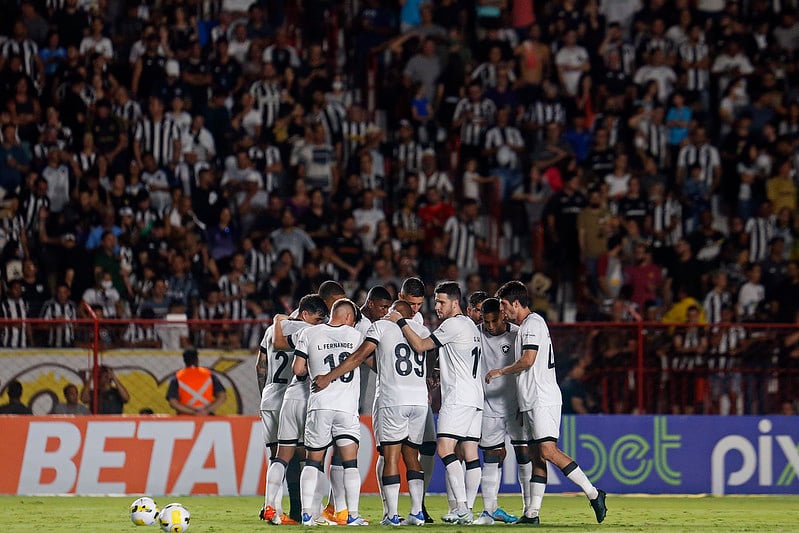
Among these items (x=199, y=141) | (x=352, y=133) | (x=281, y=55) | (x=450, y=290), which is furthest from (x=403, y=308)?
(x=281, y=55)

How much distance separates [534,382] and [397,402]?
1.29 meters

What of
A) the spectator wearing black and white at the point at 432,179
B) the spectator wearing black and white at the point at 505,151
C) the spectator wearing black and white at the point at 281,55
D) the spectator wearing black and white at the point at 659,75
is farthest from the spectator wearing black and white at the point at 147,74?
the spectator wearing black and white at the point at 659,75

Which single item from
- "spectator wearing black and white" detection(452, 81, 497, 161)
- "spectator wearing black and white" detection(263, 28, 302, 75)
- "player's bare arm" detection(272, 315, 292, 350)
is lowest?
"player's bare arm" detection(272, 315, 292, 350)

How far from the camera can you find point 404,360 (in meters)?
13.2

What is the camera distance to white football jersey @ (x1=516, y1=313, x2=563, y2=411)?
1335 centimetres

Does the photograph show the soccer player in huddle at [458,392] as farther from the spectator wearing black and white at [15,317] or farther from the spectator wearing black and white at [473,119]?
the spectator wearing black and white at [473,119]

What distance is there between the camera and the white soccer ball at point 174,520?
471 inches

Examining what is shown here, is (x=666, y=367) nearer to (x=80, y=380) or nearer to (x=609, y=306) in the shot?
(x=609, y=306)

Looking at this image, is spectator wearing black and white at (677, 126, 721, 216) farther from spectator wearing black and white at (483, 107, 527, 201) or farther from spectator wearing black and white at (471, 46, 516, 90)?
spectator wearing black and white at (471, 46, 516, 90)

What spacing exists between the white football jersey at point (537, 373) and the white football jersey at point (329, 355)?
154 centimetres

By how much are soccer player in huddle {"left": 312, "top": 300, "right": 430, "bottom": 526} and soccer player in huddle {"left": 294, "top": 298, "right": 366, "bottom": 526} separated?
0.26 meters

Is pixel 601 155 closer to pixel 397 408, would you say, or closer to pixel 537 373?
pixel 537 373

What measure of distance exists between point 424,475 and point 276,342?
1.90 m

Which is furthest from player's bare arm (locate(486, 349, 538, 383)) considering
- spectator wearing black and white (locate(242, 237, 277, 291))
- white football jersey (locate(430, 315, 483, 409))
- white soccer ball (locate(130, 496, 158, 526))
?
spectator wearing black and white (locate(242, 237, 277, 291))
